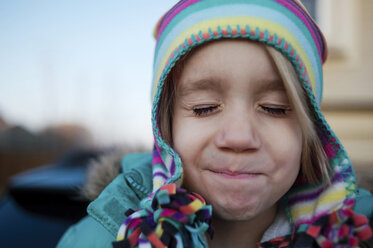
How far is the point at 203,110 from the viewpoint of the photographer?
0.86m

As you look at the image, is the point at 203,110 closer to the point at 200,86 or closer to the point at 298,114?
the point at 200,86

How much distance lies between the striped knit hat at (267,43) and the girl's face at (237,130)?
1.5 inches

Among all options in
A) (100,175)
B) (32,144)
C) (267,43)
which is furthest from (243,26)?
(32,144)

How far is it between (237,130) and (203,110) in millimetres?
133

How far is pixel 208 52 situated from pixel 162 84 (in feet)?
0.54

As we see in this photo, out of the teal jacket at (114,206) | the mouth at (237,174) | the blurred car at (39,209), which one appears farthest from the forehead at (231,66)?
the blurred car at (39,209)

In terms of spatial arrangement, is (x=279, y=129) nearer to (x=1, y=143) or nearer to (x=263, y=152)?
(x=263, y=152)

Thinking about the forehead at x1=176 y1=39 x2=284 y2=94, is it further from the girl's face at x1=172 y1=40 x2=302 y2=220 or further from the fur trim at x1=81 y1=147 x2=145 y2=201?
the fur trim at x1=81 y1=147 x2=145 y2=201

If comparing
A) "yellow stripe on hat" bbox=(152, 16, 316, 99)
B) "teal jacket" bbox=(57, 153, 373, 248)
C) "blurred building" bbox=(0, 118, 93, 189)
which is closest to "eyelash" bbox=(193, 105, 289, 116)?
"yellow stripe on hat" bbox=(152, 16, 316, 99)

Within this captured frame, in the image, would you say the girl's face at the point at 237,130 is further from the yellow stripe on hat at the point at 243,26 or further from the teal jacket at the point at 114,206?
the teal jacket at the point at 114,206

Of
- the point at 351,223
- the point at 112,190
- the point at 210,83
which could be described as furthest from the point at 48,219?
the point at 351,223

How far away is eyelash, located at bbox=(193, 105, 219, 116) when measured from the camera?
2.76 feet

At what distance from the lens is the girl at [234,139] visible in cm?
78

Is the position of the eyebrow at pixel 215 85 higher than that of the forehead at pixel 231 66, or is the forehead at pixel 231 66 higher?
the forehead at pixel 231 66
